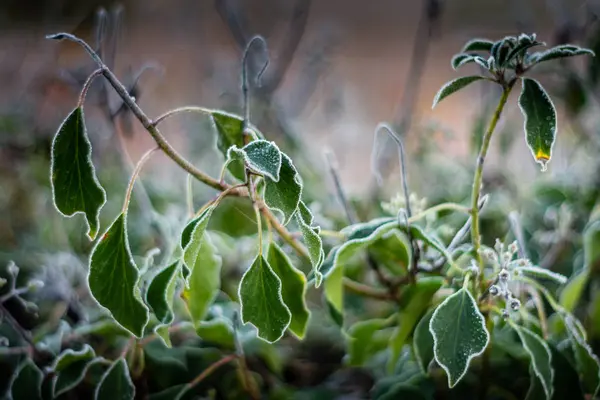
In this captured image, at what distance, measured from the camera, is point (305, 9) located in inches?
30.1

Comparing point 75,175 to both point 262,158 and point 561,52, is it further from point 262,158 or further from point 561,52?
point 561,52

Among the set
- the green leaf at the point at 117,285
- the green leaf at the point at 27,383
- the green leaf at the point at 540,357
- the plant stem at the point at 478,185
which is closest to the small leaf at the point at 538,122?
the plant stem at the point at 478,185

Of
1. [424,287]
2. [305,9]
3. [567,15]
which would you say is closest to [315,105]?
[305,9]

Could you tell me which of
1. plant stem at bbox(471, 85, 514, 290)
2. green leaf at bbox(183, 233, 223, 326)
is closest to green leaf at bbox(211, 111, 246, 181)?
green leaf at bbox(183, 233, 223, 326)

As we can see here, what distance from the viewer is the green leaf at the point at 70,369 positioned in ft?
1.44

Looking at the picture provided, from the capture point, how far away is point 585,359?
0.43 m

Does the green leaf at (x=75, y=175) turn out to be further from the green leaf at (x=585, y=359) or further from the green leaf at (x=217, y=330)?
the green leaf at (x=585, y=359)

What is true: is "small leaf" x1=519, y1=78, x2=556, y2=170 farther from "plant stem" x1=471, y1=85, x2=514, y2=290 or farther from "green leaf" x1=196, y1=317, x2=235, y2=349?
"green leaf" x1=196, y1=317, x2=235, y2=349

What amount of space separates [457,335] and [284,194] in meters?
0.13

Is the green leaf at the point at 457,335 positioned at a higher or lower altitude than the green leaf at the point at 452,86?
lower

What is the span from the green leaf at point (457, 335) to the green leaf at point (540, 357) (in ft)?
0.19

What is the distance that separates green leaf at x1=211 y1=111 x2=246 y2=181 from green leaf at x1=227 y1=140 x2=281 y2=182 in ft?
0.27

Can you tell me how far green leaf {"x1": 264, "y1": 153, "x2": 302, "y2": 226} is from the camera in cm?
32

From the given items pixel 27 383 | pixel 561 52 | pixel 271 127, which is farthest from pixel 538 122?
pixel 271 127
